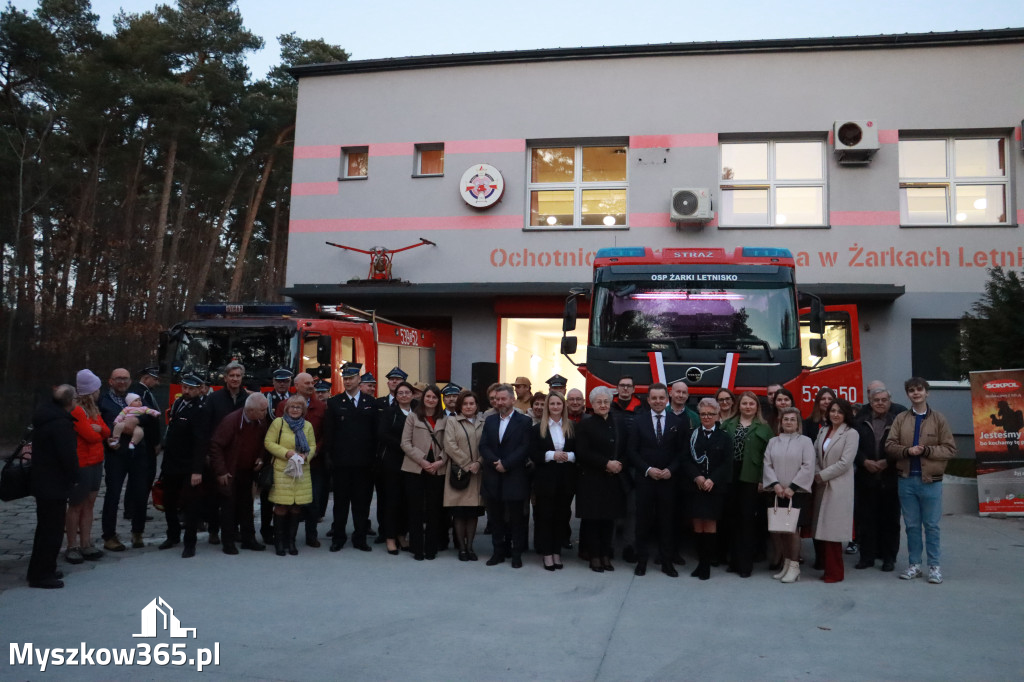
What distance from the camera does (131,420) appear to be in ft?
26.6

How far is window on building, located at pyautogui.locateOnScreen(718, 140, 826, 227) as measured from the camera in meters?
16.4

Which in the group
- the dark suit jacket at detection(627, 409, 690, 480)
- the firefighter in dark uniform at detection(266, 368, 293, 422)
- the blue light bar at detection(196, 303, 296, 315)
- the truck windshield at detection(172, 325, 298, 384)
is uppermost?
the blue light bar at detection(196, 303, 296, 315)

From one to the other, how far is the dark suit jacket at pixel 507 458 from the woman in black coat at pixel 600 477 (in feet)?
1.85

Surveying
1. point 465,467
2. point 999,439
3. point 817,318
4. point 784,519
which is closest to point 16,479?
point 465,467

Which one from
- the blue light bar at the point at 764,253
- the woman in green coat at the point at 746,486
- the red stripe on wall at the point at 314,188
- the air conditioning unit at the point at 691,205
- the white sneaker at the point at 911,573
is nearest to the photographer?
the white sneaker at the point at 911,573

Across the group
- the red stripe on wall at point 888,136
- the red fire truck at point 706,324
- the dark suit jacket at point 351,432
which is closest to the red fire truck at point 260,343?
the dark suit jacket at point 351,432

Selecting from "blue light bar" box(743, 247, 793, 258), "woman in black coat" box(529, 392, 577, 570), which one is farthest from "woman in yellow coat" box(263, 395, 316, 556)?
"blue light bar" box(743, 247, 793, 258)

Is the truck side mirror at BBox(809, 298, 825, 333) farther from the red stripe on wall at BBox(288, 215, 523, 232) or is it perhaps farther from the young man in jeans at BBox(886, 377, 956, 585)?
the red stripe on wall at BBox(288, 215, 523, 232)

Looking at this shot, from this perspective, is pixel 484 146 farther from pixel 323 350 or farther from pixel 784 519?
pixel 784 519

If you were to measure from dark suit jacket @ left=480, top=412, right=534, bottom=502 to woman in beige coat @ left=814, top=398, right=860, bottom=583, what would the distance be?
9.01 feet

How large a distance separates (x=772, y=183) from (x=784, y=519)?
420 inches

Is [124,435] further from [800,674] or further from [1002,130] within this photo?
[1002,130]

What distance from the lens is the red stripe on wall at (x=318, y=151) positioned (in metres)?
18.1

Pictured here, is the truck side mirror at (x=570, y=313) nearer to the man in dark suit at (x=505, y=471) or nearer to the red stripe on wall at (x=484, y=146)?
the man in dark suit at (x=505, y=471)
